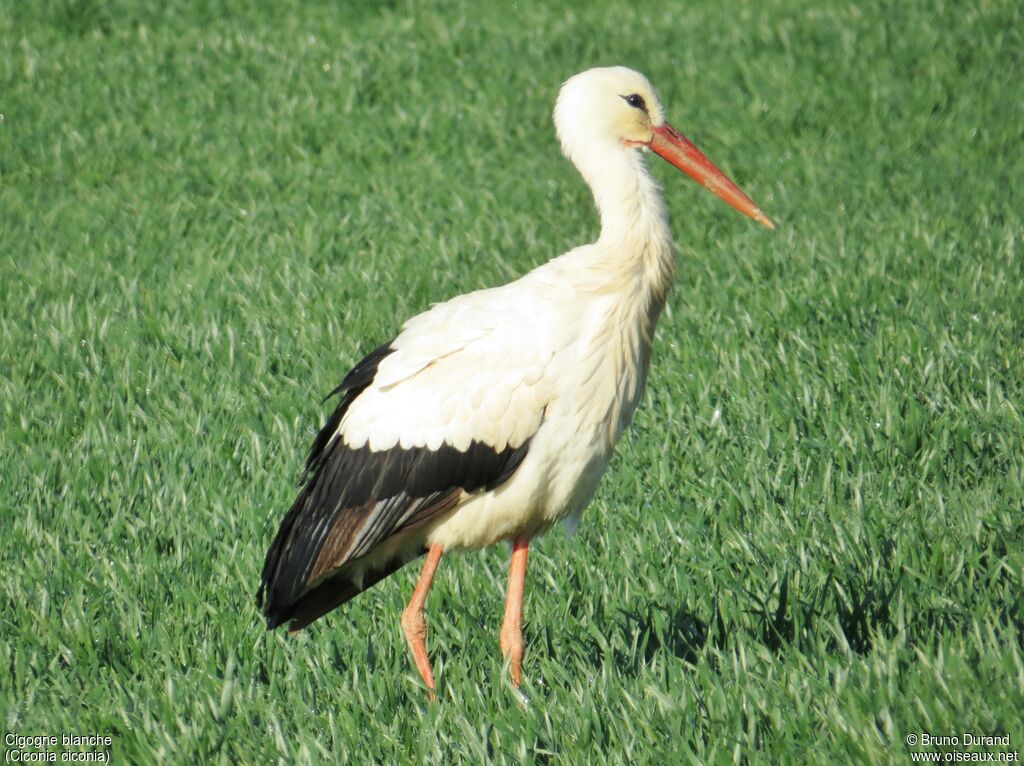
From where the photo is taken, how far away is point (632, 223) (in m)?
4.03

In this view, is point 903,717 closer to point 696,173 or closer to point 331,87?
point 696,173

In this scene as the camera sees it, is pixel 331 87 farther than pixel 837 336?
Yes

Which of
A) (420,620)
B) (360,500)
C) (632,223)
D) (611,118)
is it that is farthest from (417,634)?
(611,118)

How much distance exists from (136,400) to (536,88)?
5.04 m

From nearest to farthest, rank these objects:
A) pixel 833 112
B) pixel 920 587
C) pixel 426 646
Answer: pixel 920 587, pixel 426 646, pixel 833 112

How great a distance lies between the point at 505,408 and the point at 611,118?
0.97 metres

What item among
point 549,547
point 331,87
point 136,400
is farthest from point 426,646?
point 331,87

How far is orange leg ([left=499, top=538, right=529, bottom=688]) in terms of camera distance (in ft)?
13.0

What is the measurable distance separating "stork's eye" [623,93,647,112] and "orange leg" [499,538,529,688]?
1.36 m

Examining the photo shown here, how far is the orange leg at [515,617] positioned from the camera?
3.95 m

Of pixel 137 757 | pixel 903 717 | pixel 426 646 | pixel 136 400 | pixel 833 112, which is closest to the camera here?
pixel 903 717

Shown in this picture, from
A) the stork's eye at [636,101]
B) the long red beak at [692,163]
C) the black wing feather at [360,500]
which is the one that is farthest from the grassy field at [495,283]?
the stork's eye at [636,101]

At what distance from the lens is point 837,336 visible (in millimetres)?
6164

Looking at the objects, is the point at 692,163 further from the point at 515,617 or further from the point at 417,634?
the point at 417,634
